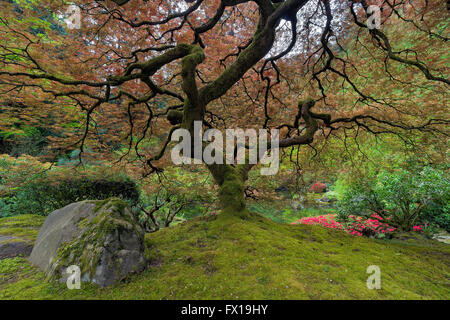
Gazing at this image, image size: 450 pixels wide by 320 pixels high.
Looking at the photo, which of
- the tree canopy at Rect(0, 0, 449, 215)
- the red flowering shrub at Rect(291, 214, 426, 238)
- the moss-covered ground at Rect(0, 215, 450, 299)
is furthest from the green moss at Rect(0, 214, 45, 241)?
the red flowering shrub at Rect(291, 214, 426, 238)

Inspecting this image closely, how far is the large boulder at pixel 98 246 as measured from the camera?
1.61 m

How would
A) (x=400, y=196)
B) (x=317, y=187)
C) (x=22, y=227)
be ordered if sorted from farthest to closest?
(x=317, y=187)
(x=400, y=196)
(x=22, y=227)

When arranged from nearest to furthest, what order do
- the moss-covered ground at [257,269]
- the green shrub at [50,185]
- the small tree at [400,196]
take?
the moss-covered ground at [257,269] → the small tree at [400,196] → the green shrub at [50,185]

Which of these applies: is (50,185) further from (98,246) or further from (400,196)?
(400,196)

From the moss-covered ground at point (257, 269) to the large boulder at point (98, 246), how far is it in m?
0.09

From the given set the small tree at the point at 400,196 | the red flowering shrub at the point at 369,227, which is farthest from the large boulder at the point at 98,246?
the small tree at the point at 400,196

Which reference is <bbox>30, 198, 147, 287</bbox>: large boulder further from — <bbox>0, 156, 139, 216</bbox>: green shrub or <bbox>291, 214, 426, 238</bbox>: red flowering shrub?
<bbox>291, 214, 426, 238</bbox>: red flowering shrub

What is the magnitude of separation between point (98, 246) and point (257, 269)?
4.59ft

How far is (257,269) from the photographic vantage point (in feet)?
5.34

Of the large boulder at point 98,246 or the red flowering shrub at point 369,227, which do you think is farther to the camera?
the red flowering shrub at point 369,227

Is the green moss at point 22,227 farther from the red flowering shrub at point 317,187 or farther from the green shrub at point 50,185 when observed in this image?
the red flowering shrub at point 317,187

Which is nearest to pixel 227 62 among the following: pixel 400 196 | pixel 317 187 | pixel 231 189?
pixel 231 189

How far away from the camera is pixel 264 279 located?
1498 millimetres

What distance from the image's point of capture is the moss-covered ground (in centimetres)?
143
